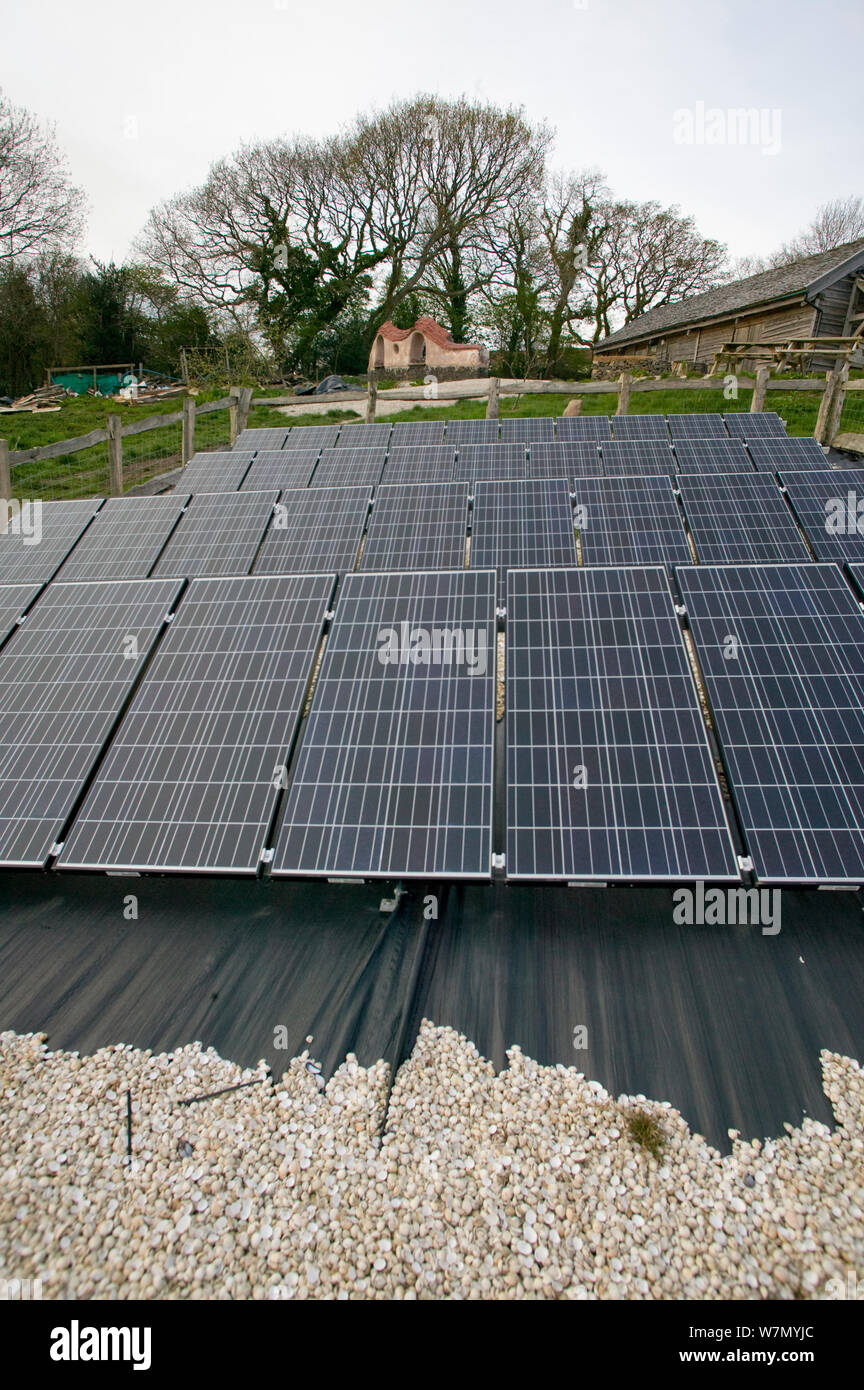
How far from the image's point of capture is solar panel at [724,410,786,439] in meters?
13.9

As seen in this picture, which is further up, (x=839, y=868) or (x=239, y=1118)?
(x=839, y=868)

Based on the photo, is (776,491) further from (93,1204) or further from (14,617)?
(93,1204)

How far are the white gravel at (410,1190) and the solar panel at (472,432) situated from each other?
566 inches

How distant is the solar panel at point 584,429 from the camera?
14.6m

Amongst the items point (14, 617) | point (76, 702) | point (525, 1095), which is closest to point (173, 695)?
point (76, 702)

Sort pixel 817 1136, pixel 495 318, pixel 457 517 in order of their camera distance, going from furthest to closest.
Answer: pixel 495 318 < pixel 457 517 < pixel 817 1136

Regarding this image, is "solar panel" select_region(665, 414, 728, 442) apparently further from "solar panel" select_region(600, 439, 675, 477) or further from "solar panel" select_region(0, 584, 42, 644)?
"solar panel" select_region(0, 584, 42, 644)

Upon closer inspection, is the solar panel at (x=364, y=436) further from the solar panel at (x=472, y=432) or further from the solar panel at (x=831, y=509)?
the solar panel at (x=831, y=509)

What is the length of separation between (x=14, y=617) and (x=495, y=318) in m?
38.5

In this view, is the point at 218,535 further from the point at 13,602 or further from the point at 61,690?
the point at 61,690

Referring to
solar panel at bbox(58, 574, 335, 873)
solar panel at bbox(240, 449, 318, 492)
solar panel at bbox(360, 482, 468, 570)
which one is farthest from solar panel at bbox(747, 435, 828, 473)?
solar panel at bbox(58, 574, 335, 873)

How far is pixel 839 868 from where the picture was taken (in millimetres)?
4059

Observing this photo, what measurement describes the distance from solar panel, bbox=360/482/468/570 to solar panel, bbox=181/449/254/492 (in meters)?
4.61

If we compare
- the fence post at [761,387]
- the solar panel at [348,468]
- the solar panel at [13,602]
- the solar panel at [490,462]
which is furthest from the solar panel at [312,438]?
the fence post at [761,387]
